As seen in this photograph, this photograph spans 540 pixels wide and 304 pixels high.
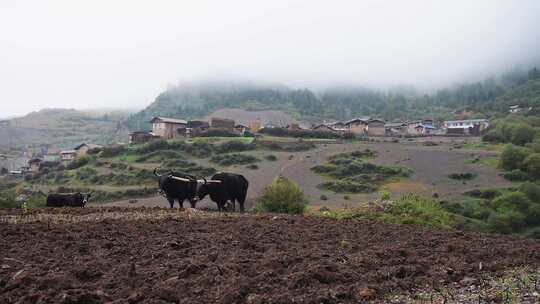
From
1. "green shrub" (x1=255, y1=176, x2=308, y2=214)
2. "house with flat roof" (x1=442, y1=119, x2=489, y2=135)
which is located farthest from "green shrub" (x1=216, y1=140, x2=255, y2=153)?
"house with flat roof" (x1=442, y1=119, x2=489, y2=135)

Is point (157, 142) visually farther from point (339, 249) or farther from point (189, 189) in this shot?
point (339, 249)

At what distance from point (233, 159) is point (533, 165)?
45557mm

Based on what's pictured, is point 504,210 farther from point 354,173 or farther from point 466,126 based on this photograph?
point 466,126

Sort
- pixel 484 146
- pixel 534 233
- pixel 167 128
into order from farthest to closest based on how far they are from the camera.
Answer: pixel 167 128 < pixel 484 146 < pixel 534 233

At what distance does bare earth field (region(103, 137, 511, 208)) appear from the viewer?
6297cm

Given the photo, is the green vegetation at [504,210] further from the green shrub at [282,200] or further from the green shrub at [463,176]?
the green shrub at [282,200]

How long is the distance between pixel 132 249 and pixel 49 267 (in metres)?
2.27

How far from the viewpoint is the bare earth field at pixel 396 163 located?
62969 mm

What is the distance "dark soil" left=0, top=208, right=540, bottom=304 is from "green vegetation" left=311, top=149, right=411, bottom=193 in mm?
53010

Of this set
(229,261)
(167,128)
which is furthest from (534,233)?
(167,128)

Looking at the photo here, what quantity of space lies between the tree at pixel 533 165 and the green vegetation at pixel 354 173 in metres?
16.3

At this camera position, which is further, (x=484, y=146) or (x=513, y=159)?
(x=484, y=146)

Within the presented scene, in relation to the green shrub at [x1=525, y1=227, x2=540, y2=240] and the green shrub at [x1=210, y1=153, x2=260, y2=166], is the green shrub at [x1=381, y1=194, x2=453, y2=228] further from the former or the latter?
the green shrub at [x1=210, y1=153, x2=260, y2=166]

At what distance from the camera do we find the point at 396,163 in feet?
266
